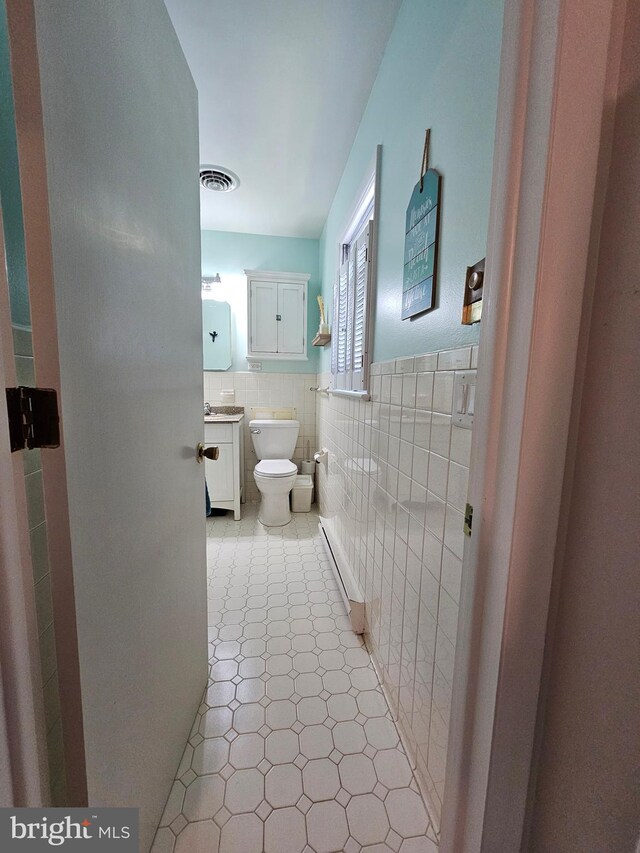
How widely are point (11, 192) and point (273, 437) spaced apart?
2316 millimetres

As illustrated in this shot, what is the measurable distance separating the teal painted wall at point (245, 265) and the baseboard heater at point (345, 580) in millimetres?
1570

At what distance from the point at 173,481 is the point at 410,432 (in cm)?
67

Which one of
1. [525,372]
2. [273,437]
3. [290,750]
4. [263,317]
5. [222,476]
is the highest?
[263,317]

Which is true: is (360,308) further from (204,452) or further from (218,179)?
(218,179)

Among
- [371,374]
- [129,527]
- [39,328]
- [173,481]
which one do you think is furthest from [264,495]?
[39,328]

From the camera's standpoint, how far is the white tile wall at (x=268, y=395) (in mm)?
2902

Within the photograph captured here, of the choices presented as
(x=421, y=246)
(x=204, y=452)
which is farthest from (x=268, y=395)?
(x=421, y=246)

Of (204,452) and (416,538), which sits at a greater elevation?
(204,452)

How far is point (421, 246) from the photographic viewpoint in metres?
0.87

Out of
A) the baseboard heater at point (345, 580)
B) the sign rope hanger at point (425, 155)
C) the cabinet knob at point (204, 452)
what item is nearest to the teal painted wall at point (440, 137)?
the sign rope hanger at point (425, 155)

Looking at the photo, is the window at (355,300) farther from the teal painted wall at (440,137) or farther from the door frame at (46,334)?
the door frame at (46,334)

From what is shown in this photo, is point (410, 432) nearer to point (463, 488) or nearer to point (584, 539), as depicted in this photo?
point (463, 488)

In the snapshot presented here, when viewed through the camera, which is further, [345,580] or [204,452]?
[345,580]

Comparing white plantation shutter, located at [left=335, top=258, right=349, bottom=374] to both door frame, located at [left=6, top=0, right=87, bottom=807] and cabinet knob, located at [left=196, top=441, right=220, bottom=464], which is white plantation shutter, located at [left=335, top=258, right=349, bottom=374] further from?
door frame, located at [left=6, top=0, right=87, bottom=807]
